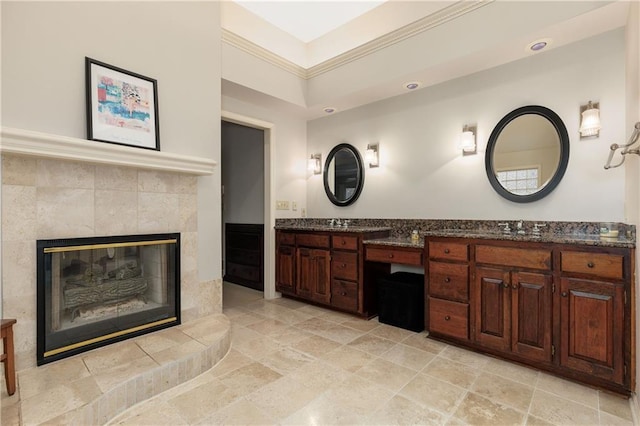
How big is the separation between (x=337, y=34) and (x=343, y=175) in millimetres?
1730

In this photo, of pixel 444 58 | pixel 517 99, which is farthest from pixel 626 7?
pixel 444 58

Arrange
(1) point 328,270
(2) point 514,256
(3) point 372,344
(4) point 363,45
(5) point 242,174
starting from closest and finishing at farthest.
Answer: (2) point 514,256 → (3) point 372,344 → (4) point 363,45 → (1) point 328,270 → (5) point 242,174

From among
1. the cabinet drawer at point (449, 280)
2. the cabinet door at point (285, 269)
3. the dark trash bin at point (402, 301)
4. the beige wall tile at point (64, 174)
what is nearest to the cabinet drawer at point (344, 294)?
the dark trash bin at point (402, 301)

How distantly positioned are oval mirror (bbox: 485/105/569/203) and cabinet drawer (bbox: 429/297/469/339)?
1.13 m

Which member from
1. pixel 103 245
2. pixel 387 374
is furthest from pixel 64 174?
pixel 387 374

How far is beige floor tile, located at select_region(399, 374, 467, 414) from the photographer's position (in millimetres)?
1829

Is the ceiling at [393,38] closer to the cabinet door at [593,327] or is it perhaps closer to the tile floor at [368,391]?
the cabinet door at [593,327]

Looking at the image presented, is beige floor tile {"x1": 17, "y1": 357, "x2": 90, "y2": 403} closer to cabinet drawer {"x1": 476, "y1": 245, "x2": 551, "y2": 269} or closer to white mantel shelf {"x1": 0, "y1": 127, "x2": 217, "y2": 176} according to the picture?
white mantel shelf {"x1": 0, "y1": 127, "x2": 217, "y2": 176}

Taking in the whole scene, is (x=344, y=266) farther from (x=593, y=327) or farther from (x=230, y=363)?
(x=593, y=327)

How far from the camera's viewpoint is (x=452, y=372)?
86.8 inches

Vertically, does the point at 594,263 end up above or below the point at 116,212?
below

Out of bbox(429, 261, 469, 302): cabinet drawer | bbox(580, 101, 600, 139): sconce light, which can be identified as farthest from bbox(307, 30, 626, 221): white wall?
bbox(429, 261, 469, 302): cabinet drawer

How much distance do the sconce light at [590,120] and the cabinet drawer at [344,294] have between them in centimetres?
241

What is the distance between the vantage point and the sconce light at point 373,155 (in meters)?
3.85
